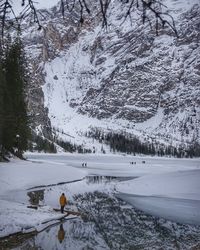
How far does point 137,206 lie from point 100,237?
11.2 m

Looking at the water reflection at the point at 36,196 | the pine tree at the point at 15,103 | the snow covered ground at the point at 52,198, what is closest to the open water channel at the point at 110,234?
the water reflection at the point at 36,196

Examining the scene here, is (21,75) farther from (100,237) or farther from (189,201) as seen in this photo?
(100,237)

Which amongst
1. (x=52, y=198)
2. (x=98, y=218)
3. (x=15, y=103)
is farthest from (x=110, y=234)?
(x=15, y=103)

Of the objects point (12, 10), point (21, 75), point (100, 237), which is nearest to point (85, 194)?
point (100, 237)

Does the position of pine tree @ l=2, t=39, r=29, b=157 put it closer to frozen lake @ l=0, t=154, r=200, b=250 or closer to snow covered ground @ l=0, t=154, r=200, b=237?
snow covered ground @ l=0, t=154, r=200, b=237

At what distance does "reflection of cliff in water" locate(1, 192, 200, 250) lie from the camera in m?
15.7

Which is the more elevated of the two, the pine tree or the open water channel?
the pine tree

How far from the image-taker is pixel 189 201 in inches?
1283

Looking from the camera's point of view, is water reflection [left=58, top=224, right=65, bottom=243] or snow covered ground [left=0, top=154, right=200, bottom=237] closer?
water reflection [left=58, top=224, right=65, bottom=243]

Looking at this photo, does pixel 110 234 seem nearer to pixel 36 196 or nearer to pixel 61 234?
pixel 61 234

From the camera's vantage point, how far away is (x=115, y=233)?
1794cm

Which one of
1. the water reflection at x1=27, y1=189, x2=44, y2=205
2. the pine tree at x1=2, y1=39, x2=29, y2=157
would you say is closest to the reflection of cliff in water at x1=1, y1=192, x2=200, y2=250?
the water reflection at x1=27, y1=189, x2=44, y2=205

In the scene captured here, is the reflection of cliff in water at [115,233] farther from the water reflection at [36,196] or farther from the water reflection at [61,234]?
the water reflection at [36,196]

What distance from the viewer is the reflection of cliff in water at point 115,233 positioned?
15664mm
